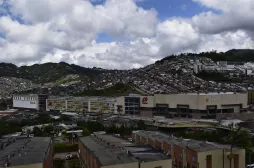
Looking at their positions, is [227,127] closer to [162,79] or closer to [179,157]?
[179,157]

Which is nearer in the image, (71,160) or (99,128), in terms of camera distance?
(71,160)

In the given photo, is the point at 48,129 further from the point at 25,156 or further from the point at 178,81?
the point at 178,81

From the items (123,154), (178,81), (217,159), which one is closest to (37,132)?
(123,154)

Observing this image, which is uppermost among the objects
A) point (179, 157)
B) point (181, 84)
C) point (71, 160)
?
point (181, 84)

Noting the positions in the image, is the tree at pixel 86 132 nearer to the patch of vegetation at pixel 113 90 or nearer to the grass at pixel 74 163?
the grass at pixel 74 163

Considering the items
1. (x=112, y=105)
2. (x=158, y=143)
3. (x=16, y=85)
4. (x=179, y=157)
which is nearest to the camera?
(x=179, y=157)

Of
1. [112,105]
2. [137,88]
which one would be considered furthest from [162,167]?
[137,88]
